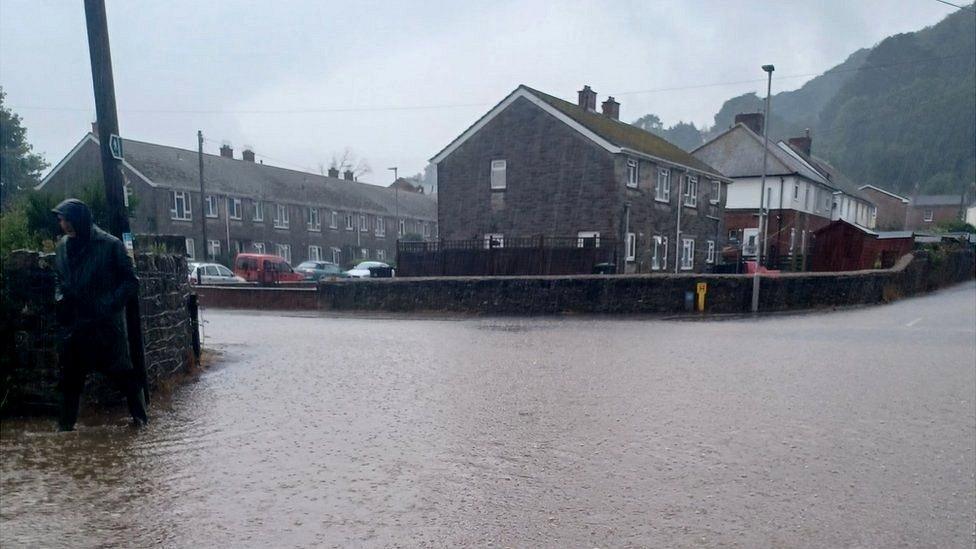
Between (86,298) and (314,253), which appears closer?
(86,298)

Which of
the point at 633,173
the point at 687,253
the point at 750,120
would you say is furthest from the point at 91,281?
the point at 750,120

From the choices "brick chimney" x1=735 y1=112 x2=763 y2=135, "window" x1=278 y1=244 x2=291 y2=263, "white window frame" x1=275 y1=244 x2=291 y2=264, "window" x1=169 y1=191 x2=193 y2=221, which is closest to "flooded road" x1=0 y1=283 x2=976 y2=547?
"window" x1=169 y1=191 x2=193 y2=221

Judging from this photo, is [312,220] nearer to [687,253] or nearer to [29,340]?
[687,253]

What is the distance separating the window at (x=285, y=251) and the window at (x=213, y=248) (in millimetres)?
5904

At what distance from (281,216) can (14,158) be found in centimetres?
1673

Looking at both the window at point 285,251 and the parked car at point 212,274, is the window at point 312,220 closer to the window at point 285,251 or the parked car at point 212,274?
the window at point 285,251

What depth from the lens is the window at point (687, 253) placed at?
31.4 m

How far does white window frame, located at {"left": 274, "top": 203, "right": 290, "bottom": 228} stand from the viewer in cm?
4672

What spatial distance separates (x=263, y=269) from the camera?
3142 centimetres

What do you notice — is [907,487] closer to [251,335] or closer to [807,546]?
[807,546]

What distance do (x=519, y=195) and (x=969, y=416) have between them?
22.8 meters

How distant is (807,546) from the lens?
3.75 metres

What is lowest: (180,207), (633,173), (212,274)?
(212,274)

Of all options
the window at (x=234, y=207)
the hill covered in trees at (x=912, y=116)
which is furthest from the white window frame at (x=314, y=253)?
the hill covered in trees at (x=912, y=116)
